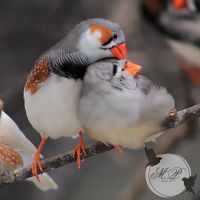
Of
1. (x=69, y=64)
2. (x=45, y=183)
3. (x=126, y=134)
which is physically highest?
(x=69, y=64)

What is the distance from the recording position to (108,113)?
0.68 metres

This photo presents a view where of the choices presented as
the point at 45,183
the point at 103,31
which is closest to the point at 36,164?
the point at 45,183

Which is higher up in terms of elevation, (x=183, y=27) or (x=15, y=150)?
(x=183, y=27)

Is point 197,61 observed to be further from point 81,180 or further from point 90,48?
point 81,180

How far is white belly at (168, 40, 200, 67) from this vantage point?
73cm

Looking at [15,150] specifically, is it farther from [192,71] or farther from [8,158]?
[192,71]

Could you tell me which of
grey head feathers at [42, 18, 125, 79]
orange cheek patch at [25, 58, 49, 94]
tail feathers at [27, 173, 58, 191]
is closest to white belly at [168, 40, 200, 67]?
grey head feathers at [42, 18, 125, 79]

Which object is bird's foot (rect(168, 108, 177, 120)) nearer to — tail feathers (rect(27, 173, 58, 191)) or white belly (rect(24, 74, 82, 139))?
white belly (rect(24, 74, 82, 139))

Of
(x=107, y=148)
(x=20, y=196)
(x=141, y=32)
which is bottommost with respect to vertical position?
(x=20, y=196)

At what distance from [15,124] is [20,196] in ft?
0.45

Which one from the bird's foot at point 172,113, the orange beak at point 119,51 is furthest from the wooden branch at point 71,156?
the orange beak at point 119,51

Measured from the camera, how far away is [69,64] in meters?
0.69

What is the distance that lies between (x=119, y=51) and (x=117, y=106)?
0.08 m

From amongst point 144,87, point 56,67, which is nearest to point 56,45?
point 56,67
